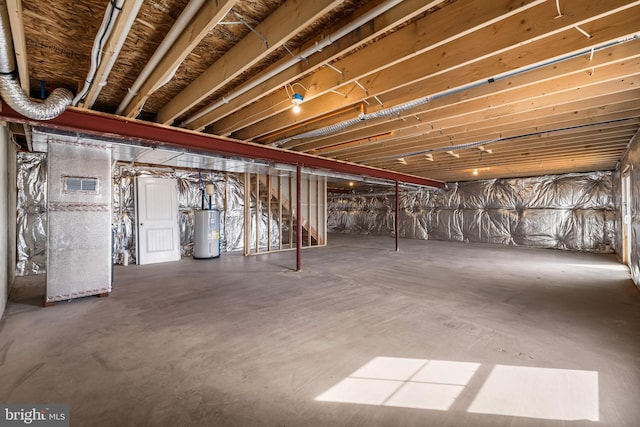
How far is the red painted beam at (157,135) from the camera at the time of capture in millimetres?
2836

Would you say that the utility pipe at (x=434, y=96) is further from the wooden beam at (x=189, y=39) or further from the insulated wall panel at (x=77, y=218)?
the insulated wall panel at (x=77, y=218)

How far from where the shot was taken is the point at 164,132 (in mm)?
3512

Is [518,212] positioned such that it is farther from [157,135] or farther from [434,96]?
[157,135]

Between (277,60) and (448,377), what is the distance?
8.49ft

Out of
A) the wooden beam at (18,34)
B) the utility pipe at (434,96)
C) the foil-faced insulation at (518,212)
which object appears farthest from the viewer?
the foil-faced insulation at (518,212)

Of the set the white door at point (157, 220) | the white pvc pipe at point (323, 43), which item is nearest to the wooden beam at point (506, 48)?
the white pvc pipe at point (323, 43)

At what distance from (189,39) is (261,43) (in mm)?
442

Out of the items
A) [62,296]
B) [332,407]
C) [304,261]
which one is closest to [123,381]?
[332,407]

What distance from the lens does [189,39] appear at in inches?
68.9

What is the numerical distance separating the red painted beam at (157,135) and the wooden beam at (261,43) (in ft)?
2.86

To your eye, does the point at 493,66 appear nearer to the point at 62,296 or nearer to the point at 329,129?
the point at 329,129

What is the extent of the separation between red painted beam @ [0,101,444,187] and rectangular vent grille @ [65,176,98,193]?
1.88ft

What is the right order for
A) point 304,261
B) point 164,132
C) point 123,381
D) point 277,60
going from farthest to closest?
point 304,261 → point 164,132 → point 277,60 → point 123,381

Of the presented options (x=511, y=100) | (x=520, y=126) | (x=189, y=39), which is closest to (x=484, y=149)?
(x=520, y=126)
